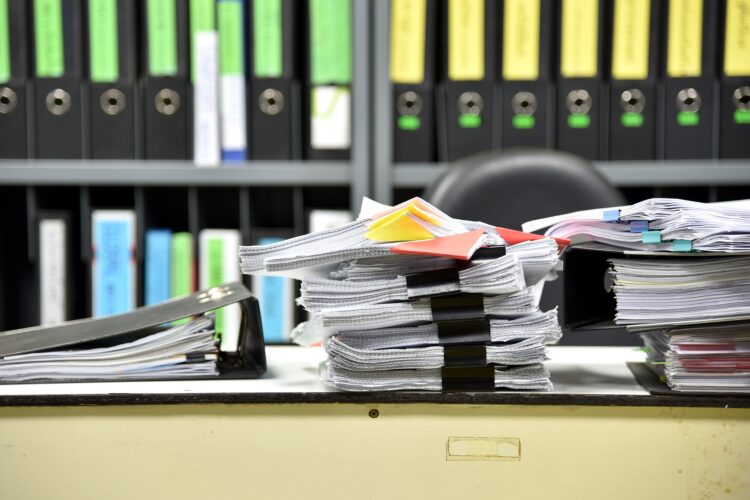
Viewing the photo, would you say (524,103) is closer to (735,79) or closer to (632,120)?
(632,120)

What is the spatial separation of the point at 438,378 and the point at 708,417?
222mm

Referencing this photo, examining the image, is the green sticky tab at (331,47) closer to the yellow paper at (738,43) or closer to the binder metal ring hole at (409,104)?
the binder metal ring hole at (409,104)

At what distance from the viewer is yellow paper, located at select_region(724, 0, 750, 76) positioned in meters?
1.61

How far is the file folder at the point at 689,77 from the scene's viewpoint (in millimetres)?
1609

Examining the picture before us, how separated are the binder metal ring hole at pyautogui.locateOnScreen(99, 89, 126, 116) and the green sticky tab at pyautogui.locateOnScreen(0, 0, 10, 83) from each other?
0.68 feet

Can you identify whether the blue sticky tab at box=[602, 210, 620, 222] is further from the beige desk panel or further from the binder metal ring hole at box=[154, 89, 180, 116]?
the binder metal ring hole at box=[154, 89, 180, 116]

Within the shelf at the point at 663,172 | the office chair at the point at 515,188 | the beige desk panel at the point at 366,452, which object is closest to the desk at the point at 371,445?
the beige desk panel at the point at 366,452

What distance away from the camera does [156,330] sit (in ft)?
2.49

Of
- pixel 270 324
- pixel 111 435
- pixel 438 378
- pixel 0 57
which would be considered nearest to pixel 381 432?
pixel 438 378

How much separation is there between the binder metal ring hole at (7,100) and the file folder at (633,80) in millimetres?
1286

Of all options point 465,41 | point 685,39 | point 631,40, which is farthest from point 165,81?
point 685,39

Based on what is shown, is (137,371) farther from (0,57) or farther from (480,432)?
(0,57)

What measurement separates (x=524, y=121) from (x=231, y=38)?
2.14 ft

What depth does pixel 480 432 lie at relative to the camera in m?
0.63
